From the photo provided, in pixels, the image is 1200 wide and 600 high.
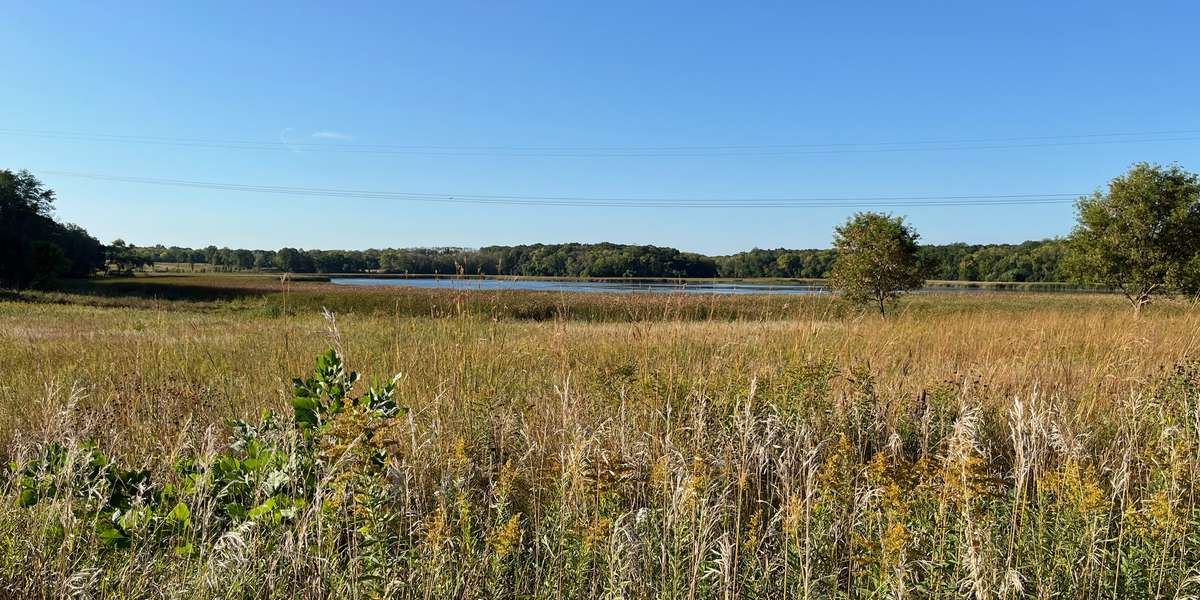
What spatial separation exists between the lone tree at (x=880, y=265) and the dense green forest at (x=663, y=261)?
134 centimetres

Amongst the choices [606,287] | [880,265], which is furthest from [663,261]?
[606,287]

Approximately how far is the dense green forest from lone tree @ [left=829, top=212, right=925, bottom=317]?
1340mm

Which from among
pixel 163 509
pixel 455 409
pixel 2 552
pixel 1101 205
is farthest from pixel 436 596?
pixel 1101 205

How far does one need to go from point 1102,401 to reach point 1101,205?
86.9ft

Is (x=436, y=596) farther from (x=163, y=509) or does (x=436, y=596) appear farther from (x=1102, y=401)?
(x=1102, y=401)

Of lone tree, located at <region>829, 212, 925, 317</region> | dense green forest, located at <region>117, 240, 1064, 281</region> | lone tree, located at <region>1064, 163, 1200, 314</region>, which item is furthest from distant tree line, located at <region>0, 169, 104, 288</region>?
lone tree, located at <region>1064, 163, 1200, 314</region>

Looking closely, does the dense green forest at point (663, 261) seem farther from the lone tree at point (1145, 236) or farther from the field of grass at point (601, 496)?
the field of grass at point (601, 496)

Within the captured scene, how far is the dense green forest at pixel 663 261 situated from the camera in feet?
216

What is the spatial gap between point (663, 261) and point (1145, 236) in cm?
6228

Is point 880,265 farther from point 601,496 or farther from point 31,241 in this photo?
point 31,241

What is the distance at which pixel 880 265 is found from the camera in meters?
27.4

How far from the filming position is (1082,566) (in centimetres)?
215

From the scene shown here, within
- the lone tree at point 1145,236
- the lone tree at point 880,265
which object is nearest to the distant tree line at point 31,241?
the lone tree at point 880,265

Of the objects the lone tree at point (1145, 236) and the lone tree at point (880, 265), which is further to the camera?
the lone tree at point (880, 265)
